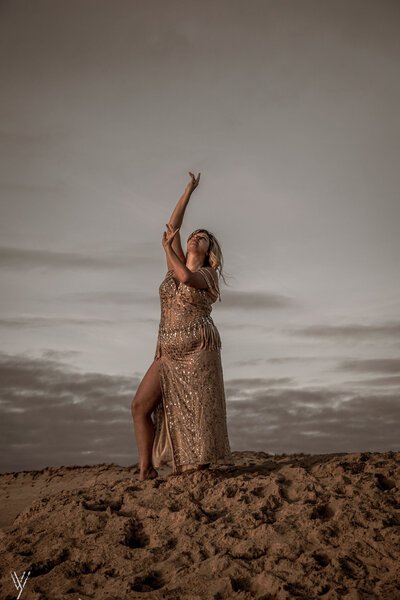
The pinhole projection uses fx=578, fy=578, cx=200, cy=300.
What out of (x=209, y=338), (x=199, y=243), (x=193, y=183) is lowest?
(x=209, y=338)

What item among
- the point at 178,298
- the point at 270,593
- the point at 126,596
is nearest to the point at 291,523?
the point at 270,593

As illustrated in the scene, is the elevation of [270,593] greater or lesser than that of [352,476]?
lesser

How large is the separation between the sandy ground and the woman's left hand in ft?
7.55

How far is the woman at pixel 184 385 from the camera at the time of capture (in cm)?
576

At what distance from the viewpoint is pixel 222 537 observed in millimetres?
4344

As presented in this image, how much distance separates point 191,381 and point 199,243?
148 cm

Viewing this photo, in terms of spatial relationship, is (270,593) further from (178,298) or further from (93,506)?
(178,298)

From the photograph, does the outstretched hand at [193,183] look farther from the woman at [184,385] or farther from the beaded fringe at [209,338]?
the beaded fringe at [209,338]

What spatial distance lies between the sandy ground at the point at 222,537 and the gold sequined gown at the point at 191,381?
0.86 ft

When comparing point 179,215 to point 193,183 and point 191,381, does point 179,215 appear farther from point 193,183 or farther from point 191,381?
point 191,381

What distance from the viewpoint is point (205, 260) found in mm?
6328

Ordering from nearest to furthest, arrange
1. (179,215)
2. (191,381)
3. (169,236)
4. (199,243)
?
(191,381)
(169,236)
(199,243)
(179,215)

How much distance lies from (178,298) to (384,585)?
128 inches
